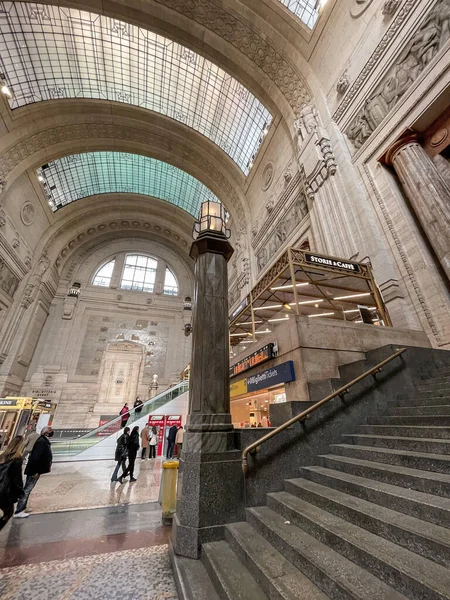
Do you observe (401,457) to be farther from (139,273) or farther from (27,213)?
(139,273)

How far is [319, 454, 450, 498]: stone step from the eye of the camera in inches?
83.9

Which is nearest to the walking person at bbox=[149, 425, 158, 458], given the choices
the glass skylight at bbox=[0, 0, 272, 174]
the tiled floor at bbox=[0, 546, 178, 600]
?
the tiled floor at bbox=[0, 546, 178, 600]

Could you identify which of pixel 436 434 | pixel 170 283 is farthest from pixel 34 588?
pixel 170 283

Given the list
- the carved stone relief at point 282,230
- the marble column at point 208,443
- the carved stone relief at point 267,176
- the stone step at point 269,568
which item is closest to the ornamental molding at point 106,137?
the carved stone relief at point 267,176

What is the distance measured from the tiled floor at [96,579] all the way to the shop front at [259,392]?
333 cm

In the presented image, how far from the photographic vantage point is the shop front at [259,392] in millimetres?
5357

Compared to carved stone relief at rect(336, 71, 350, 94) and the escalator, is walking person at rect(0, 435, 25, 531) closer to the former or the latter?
the escalator

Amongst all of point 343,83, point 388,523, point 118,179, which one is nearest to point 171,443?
point 388,523

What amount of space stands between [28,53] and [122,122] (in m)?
6.60

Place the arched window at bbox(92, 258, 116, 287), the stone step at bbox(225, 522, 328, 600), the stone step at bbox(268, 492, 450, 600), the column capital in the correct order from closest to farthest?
the stone step at bbox(268, 492, 450, 600) → the stone step at bbox(225, 522, 328, 600) → the column capital → the arched window at bbox(92, 258, 116, 287)

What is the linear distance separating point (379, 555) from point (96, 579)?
110 inches

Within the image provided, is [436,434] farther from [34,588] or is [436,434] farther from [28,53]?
[28,53]

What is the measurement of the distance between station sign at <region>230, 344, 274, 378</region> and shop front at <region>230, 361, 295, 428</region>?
0.84ft

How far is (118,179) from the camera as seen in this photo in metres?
27.6
